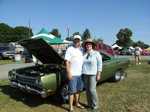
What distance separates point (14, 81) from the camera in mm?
8711

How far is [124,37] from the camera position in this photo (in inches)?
3258

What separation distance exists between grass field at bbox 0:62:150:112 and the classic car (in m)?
0.41

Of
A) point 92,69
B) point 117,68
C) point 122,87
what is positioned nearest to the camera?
point 92,69

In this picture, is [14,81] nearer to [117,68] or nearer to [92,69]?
[92,69]

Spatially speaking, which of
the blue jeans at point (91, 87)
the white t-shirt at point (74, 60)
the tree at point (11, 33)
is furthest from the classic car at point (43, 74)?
the tree at point (11, 33)

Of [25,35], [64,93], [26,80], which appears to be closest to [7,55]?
[26,80]

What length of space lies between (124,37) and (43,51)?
75862 millimetres

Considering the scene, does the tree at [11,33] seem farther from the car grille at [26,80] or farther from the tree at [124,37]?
the car grille at [26,80]

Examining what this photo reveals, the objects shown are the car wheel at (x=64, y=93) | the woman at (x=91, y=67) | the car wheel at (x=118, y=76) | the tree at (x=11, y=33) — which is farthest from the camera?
the tree at (x=11, y=33)

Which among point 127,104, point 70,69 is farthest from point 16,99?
point 127,104

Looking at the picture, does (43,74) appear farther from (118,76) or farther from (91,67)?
(118,76)

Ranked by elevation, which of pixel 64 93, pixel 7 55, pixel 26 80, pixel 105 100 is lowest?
pixel 105 100

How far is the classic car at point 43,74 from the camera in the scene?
24.8 ft

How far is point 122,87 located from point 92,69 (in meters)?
3.72
